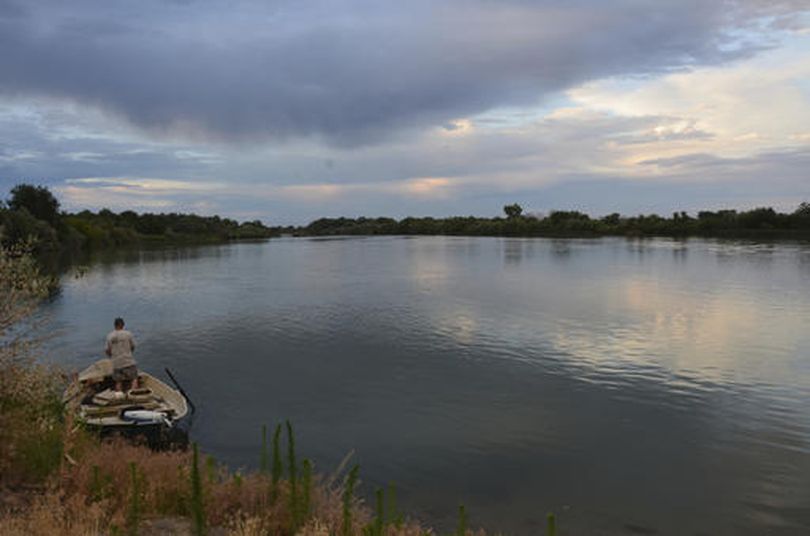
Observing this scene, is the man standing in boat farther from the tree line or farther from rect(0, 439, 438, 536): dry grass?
the tree line

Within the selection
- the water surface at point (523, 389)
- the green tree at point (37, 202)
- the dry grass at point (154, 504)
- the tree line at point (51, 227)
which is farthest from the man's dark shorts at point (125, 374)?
the green tree at point (37, 202)

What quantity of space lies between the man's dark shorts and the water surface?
2976 millimetres

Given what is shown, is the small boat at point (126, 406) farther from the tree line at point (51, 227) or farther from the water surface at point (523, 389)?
the tree line at point (51, 227)

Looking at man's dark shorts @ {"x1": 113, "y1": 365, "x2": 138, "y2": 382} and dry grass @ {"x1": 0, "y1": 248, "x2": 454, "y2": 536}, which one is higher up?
dry grass @ {"x1": 0, "y1": 248, "x2": 454, "y2": 536}

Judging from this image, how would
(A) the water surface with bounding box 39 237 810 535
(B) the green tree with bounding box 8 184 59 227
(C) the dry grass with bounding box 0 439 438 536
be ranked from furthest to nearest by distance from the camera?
(B) the green tree with bounding box 8 184 59 227, (A) the water surface with bounding box 39 237 810 535, (C) the dry grass with bounding box 0 439 438 536

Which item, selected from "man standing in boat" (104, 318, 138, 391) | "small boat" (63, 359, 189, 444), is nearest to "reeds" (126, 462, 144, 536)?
"small boat" (63, 359, 189, 444)

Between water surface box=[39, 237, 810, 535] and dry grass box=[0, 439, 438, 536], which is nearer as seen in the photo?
dry grass box=[0, 439, 438, 536]

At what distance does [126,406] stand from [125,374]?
115 inches

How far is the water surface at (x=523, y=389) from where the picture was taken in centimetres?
1469

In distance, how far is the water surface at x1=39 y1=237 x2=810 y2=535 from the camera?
48.2ft

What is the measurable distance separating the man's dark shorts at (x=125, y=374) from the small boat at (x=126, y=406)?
279 mm

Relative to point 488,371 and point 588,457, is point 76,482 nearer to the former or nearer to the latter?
point 588,457

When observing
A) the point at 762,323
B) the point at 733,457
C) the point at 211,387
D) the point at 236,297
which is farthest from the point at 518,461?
the point at 236,297

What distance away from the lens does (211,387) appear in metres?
24.7
